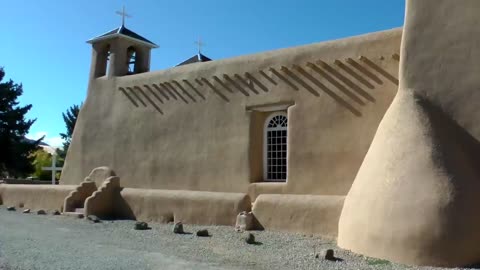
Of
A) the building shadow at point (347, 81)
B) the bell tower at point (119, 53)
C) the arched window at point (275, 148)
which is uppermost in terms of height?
the bell tower at point (119, 53)

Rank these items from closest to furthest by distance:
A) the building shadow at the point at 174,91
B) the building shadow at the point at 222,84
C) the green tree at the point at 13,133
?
the building shadow at the point at 222,84, the building shadow at the point at 174,91, the green tree at the point at 13,133

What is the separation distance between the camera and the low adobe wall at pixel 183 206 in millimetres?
12812

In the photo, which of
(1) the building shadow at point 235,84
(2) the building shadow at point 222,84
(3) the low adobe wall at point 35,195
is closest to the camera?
(1) the building shadow at point 235,84

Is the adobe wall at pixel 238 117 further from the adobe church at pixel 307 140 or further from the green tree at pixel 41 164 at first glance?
the green tree at pixel 41 164

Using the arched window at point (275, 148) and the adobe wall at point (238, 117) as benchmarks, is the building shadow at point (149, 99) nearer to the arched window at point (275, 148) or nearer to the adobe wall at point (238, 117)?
the adobe wall at point (238, 117)

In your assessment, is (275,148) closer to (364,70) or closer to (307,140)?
(307,140)

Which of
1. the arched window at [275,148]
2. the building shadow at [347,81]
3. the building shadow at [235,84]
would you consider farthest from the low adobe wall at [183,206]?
the building shadow at [347,81]

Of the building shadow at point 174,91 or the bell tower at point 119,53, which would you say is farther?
the bell tower at point 119,53

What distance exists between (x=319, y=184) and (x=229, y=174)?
3.07 metres

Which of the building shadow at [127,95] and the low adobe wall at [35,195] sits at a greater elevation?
the building shadow at [127,95]

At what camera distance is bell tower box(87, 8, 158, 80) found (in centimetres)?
1923

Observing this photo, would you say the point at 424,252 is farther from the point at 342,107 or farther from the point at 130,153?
the point at 130,153

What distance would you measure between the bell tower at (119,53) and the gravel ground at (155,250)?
8.17 metres

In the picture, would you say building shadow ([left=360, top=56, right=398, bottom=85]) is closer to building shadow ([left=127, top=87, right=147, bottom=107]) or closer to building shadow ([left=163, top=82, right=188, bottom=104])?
building shadow ([left=163, top=82, right=188, bottom=104])
